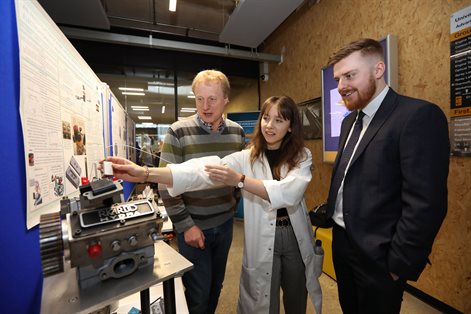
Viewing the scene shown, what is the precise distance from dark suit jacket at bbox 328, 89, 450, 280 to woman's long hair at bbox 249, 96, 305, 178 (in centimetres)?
29

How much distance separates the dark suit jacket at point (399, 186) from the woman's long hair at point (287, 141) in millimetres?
286

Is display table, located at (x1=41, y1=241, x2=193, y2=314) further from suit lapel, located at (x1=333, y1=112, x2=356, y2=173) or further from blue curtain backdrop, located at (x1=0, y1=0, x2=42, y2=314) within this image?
suit lapel, located at (x1=333, y1=112, x2=356, y2=173)

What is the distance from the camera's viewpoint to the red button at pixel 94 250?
536 mm

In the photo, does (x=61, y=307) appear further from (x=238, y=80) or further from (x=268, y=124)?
(x=238, y=80)

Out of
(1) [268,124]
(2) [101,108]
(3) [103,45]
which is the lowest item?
(1) [268,124]

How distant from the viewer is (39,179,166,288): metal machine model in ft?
1.67

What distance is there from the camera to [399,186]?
1015mm

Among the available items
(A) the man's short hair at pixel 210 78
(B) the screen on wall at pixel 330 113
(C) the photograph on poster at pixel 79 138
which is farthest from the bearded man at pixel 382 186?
(B) the screen on wall at pixel 330 113

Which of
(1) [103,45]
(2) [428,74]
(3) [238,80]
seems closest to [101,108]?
(2) [428,74]

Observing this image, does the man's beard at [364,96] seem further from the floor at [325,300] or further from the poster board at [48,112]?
the floor at [325,300]

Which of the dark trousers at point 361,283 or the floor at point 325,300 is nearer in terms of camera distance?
the dark trousers at point 361,283

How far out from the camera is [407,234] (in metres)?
0.93

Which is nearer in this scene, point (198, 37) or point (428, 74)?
point (428, 74)

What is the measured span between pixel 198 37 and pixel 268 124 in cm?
422
